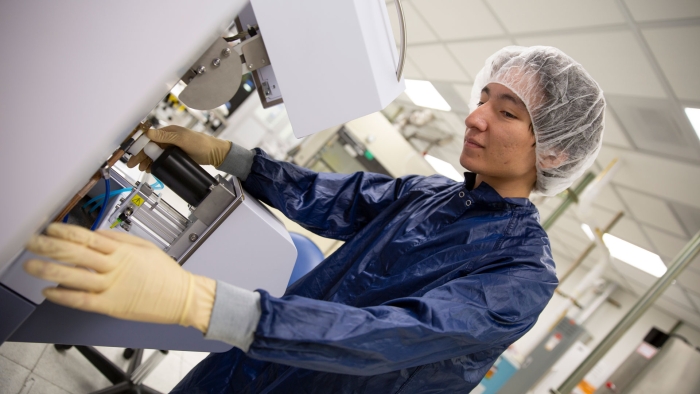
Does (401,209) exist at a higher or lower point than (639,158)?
lower

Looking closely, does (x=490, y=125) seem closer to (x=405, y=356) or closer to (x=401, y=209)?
(x=401, y=209)

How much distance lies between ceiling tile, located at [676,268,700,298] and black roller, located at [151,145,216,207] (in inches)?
136

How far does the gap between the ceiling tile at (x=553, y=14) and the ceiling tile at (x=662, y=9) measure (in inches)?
3.3

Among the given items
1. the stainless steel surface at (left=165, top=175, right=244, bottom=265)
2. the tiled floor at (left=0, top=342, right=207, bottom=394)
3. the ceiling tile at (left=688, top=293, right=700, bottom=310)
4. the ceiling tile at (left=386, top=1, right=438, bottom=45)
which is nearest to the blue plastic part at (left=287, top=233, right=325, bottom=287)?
the tiled floor at (left=0, top=342, right=207, bottom=394)

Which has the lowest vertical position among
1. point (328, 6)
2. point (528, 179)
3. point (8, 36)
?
point (8, 36)

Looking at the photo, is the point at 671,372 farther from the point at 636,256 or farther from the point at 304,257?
the point at 304,257

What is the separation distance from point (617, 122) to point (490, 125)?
1.70 meters

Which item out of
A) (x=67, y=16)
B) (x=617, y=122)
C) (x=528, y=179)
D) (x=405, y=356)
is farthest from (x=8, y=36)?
(x=617, y=122)

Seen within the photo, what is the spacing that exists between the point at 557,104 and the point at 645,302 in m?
1.28

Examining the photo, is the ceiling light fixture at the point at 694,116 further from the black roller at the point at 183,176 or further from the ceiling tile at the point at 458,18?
the black roller at the point at 183,176

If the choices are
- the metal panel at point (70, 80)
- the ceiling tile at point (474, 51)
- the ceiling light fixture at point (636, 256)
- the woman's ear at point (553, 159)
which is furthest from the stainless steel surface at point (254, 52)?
the ceiling light fixture at point (636, 256)

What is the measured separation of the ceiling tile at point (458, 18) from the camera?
7.81 feet

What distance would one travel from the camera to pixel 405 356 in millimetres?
679

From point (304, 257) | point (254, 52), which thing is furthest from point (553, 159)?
point (304, 257)
